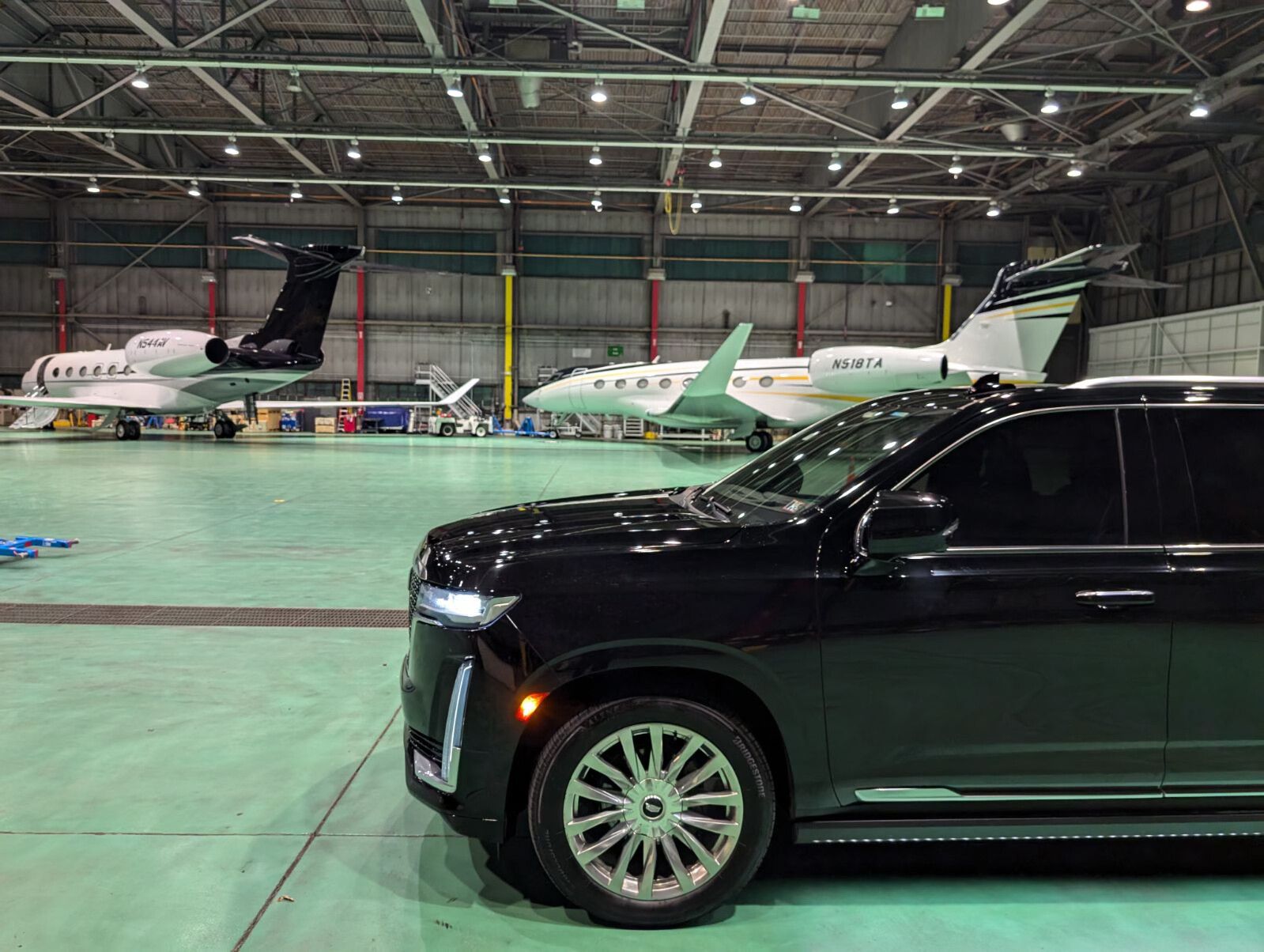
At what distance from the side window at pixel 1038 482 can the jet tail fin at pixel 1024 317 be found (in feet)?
47.8

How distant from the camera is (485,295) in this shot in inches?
1436

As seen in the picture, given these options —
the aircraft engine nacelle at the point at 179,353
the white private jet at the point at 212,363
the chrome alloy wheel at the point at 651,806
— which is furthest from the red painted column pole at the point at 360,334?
the chrome alloy wheel at the point at 651,806

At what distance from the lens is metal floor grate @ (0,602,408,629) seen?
5.60m

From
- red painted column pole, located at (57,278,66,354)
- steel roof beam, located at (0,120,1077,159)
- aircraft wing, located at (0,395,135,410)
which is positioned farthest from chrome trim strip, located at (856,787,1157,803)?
red painted column pole, located at (57,278,66,354)

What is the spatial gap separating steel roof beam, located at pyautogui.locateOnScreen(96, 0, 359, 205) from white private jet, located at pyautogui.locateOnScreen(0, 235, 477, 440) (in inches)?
147

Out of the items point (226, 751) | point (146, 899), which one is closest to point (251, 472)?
point (226, 751)

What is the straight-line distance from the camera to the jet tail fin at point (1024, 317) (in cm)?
1636

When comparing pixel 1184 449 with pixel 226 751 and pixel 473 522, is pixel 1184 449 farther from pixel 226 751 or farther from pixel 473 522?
pixel 226 751

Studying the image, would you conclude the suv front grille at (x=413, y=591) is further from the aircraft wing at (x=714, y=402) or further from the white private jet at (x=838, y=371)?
the aircraft wing at (x=714, y=402)

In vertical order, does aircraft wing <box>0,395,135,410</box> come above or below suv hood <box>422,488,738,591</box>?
above

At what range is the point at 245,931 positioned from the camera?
2.36 m

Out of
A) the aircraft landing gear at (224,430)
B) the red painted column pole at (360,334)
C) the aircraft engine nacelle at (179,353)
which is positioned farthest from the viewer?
the red painted column pole at (360,334)

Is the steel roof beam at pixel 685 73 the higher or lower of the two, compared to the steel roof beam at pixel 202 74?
lower

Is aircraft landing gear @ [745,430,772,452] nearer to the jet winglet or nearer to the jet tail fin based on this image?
the jet winglet
